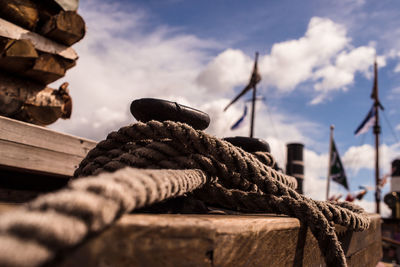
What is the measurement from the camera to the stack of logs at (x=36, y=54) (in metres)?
2.56

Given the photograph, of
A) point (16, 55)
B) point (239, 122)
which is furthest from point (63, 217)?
point (239, 122)

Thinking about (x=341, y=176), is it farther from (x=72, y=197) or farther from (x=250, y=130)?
(x=72, y=197)

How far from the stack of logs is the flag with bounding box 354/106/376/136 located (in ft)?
61.0

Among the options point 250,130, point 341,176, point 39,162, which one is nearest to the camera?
point 39,162

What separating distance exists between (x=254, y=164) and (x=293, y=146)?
748cm

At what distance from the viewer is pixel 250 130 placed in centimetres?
2083

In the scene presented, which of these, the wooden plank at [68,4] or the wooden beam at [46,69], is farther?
the wooden plank at [68,4]

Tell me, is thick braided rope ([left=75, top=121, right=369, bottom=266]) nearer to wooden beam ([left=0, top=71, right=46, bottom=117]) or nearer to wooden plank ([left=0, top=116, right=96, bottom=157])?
wooden plank ([left=0, top=116, right=96, bottom=157])

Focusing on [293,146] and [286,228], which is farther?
[293,146]

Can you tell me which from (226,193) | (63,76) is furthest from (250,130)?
(226,193)

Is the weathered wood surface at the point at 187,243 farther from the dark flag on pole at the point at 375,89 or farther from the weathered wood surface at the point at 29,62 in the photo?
the dark flag on pole at the point at 375,89

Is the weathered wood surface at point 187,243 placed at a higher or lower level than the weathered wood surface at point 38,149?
lower

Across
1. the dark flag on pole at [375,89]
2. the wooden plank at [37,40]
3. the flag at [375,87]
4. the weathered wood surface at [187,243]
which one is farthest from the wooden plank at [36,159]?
the flag at [375,87]

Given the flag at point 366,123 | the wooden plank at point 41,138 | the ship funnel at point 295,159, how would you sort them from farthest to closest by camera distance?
the flag at point 366,123
the ship funnel at point 295,159
the wooden plank at point 41,138
